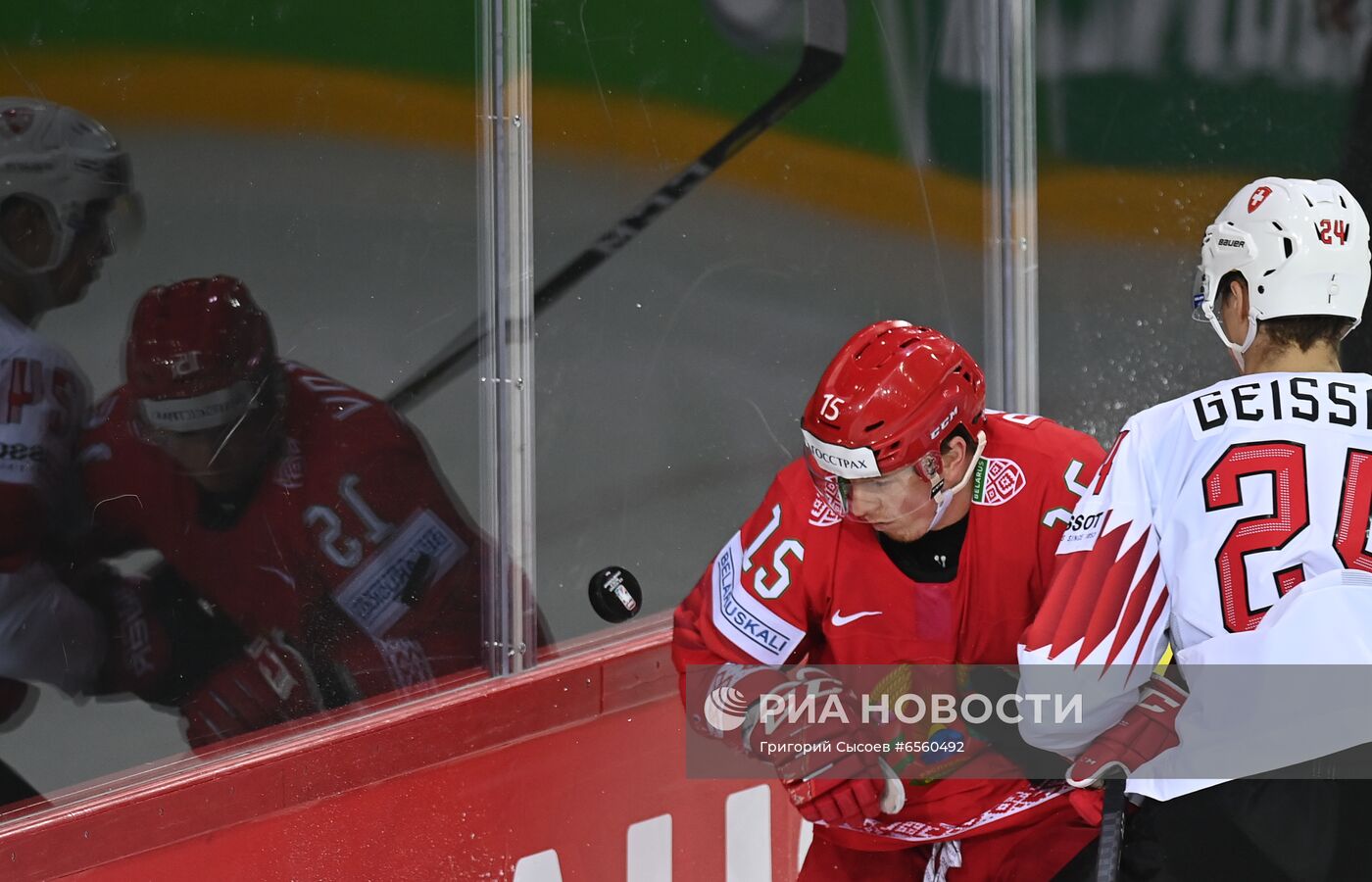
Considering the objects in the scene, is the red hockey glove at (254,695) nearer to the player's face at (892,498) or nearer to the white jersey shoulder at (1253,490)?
the player's face at (892,498)

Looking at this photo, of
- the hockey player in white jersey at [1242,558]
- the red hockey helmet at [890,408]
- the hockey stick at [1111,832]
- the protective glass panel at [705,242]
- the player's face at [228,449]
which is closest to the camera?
the hockey player in white jersey at [1242,558]

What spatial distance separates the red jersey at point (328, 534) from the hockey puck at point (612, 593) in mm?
355

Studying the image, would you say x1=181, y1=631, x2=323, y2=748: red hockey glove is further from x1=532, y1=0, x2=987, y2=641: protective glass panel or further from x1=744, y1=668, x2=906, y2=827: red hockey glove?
x1=744, y1=668, x2=906, y2=827: red hockey glove

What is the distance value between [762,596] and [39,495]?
0.99 metres

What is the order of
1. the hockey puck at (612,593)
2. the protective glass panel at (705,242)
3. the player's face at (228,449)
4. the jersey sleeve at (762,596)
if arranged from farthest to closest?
the protective glass panel at (705,242) < the hockey puck at (612,593) < the player's face at (228,449) < the jersey sleeve at (762,596)

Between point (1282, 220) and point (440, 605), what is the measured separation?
1.52m

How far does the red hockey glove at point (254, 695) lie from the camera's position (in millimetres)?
2510

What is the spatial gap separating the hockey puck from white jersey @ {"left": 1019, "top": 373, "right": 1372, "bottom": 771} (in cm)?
78

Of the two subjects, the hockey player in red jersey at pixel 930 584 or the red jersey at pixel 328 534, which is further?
the red jersey at pixel 328 534

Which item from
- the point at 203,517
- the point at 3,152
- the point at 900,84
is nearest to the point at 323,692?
the point at 203,517

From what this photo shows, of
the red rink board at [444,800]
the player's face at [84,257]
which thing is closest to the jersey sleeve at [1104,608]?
the red rink board at [444,800]

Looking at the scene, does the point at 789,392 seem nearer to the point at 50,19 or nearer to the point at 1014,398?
the point at 1014,398

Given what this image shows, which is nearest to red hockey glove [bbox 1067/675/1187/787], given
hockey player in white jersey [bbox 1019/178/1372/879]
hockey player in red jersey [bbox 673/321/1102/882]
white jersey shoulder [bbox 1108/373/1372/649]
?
hockey player in white jersey [bbox 1019/178/1372/879]

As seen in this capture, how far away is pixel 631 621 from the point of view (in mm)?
3273
